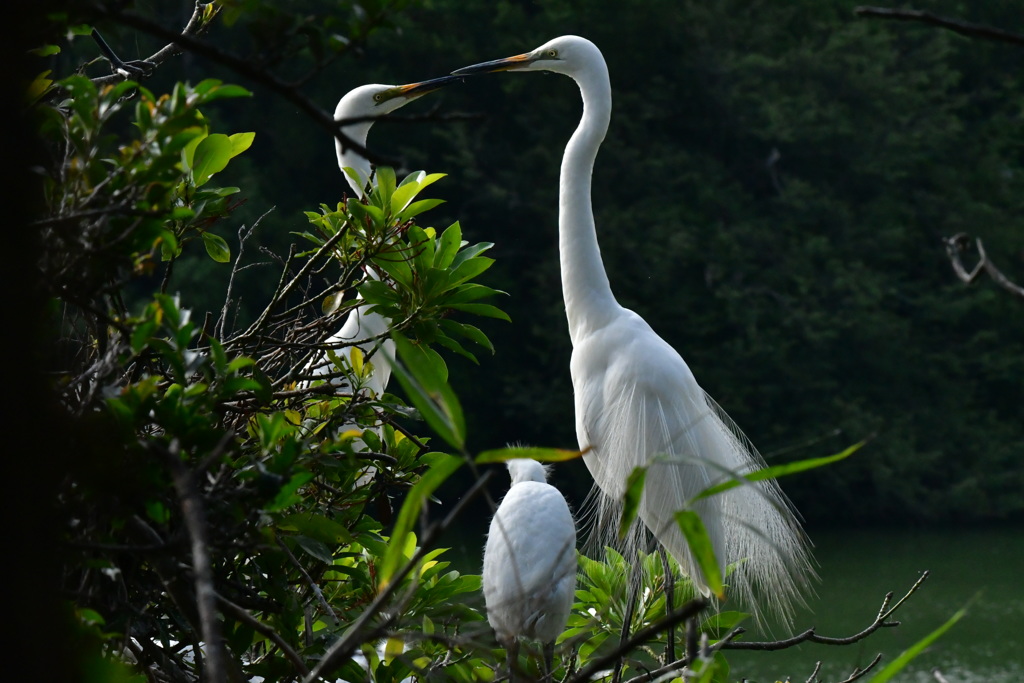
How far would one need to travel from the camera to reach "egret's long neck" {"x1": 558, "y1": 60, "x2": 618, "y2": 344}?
8.46 feet

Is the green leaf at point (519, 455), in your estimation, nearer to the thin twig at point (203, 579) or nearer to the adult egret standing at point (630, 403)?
the thin twig at point (203, 579)

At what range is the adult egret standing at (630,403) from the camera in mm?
2525

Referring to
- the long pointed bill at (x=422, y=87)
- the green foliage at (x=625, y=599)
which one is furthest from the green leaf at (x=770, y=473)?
the long pointed bill at (x=422, y=87)

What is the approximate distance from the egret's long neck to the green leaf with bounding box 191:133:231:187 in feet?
4.54

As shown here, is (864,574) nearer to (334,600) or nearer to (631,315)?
(631,315)

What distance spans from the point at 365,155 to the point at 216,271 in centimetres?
1159

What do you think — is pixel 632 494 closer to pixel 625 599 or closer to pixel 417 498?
pixel 417 498

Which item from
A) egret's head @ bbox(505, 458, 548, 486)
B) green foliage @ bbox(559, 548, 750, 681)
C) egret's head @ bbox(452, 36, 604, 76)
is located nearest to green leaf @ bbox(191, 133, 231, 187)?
green foliage @ bbox(559, 548, 750, 681)

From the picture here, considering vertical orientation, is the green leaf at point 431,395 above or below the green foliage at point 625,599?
above

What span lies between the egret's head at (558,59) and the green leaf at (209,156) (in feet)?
5.10

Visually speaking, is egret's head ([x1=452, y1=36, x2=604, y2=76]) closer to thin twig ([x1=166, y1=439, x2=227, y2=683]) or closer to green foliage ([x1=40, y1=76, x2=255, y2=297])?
green foliage ([x1=40, y1=76, x2=255, y2=297])

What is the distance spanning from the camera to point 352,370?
1408 mm

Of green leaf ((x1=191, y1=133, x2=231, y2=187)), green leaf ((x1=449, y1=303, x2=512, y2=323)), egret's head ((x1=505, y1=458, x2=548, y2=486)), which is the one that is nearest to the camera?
green leaf ((x1=191, y1=133, x2=231, y2=187))

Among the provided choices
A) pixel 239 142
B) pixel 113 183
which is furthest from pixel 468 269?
pixel 113 183
